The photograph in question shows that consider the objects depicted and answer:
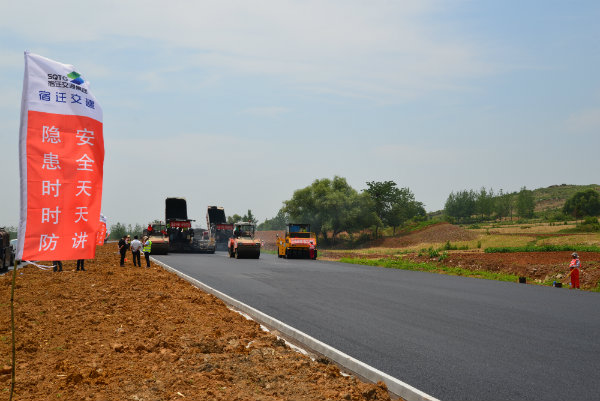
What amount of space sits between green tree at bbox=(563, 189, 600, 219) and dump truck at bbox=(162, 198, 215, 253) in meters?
66.1

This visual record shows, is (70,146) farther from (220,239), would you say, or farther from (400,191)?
(400,191)

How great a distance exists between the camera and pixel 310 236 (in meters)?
39.2

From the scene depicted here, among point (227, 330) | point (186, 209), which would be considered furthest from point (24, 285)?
point (186, 209)

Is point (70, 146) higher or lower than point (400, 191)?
lower

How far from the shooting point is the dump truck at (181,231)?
43094 mm

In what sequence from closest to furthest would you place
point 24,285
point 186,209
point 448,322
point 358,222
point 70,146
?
point 70,146, point 448,322, point 24,285, point 186,209, point 358,222

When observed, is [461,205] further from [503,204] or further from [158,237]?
[158,237]

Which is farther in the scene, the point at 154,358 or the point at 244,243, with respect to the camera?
the point at 244,243

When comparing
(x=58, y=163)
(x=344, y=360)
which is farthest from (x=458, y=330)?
(x=58, y=163)

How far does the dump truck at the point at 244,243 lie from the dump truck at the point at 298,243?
7.32 feet

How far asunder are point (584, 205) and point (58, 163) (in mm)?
92900

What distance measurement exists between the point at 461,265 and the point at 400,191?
50332mm

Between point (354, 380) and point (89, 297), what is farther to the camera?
point (89, 297)

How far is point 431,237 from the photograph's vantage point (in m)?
69.6
